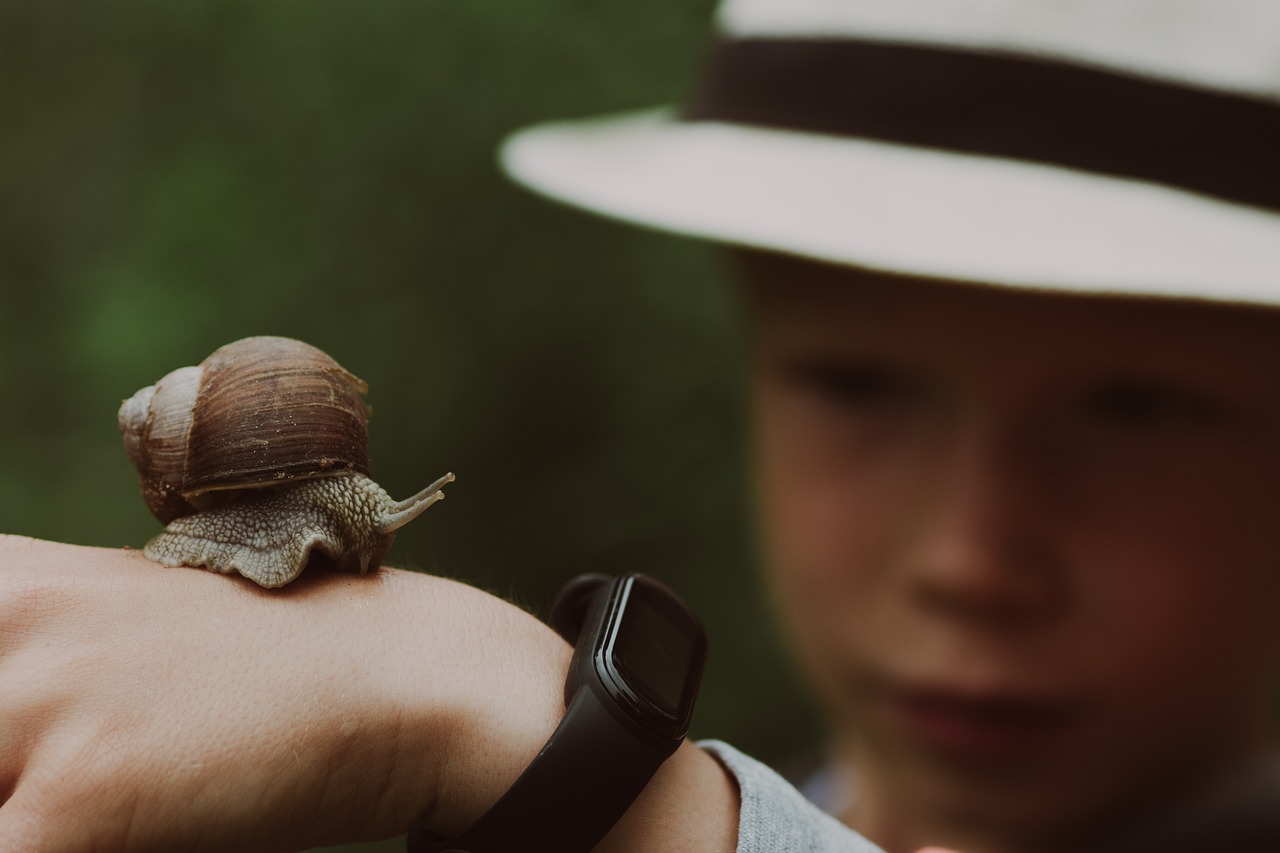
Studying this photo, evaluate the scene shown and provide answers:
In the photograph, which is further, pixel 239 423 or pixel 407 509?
pixel 407 509

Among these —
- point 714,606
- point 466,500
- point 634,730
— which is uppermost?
point 634,730

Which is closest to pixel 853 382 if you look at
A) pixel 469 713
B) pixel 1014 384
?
pixel 1014 384

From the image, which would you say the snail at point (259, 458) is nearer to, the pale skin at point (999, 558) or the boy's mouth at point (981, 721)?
the pale skin at point (999, 558)

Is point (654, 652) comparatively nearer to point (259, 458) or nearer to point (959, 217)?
point (259, 458)

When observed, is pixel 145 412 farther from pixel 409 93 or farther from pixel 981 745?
pixel 409 93

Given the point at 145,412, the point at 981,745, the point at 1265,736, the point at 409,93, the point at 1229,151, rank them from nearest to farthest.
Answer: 1. the point at 145,412
2. the point at 1229,151
3. the point at 981,745
4. the point at 1265,736
5. the point at 409,93

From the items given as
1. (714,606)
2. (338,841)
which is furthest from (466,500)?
(338,841)

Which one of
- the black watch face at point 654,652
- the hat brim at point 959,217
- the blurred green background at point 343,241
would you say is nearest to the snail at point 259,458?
the black watch face at point 654,652
